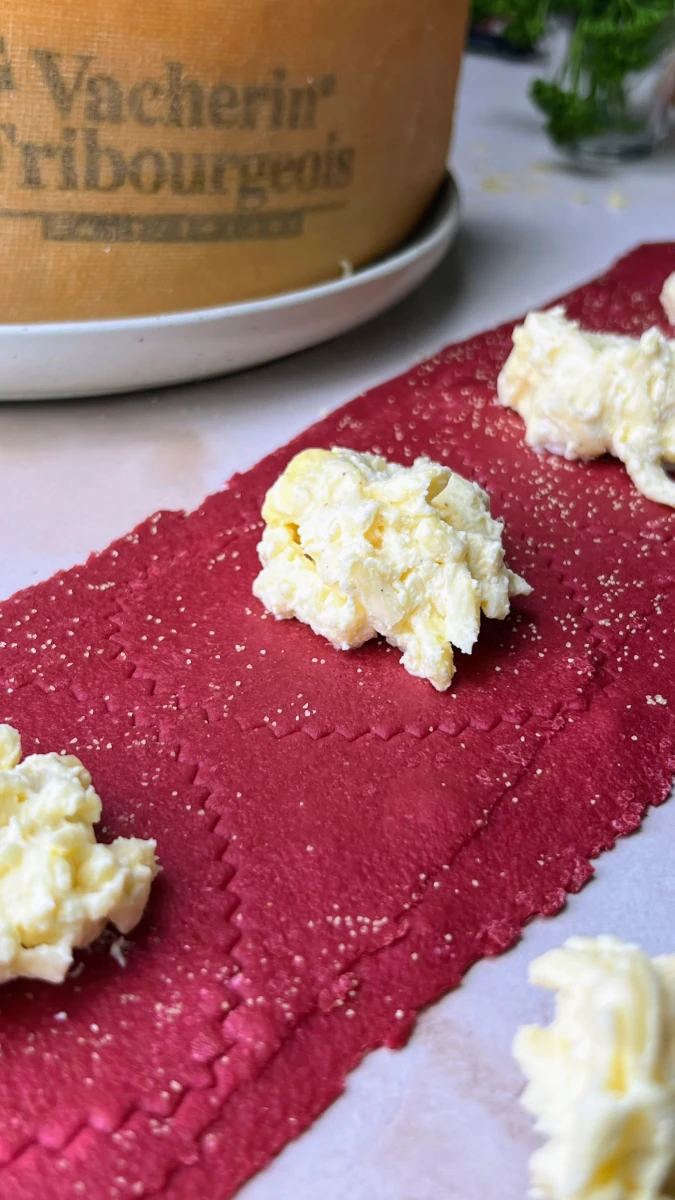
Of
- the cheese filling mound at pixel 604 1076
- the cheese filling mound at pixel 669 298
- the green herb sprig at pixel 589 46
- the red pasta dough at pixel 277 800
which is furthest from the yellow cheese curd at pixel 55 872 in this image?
the green herb sprig at pixel 589 46

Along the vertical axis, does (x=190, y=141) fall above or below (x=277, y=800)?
above

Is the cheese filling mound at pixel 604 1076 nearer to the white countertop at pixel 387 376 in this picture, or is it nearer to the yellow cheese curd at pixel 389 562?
the white countertop at pixel 387 376

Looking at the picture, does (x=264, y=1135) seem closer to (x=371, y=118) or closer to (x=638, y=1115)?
(x=638, y=1115)

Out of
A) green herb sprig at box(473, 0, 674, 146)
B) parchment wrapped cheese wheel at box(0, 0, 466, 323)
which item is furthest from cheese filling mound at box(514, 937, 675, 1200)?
green herb sprig at box(473, 0, 674, 146)

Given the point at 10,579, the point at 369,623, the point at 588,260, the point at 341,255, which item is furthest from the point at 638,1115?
the point at 588,260

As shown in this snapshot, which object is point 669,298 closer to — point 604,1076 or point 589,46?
point 589,46

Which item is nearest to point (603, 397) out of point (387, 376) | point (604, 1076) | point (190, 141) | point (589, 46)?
point (387, 376)
